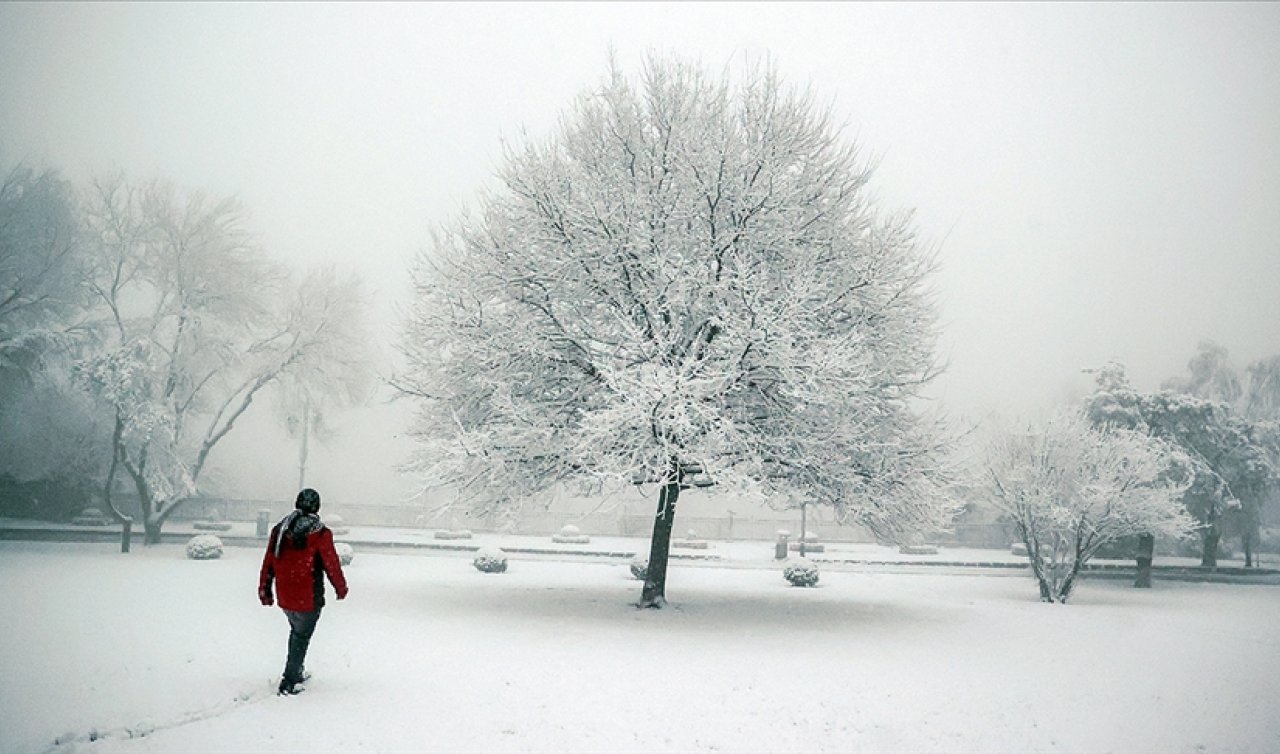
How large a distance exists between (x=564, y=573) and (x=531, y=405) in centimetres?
1183

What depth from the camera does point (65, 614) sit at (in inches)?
555

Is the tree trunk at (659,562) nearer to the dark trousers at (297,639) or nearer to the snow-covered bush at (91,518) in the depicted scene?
the dark trousers at (297,639)

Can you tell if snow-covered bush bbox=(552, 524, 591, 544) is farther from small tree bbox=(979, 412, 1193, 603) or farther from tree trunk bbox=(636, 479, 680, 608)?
tree trunk bbox=(636, 479, 680, 608)

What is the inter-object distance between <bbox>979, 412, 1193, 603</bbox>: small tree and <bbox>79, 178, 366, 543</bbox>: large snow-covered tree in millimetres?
26273

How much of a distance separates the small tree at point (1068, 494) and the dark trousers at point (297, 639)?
64.3ft

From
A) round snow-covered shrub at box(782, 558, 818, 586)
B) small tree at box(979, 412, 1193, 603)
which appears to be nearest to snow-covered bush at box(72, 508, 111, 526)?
round snow-covered shrub at box(782, 558, 818, 586)

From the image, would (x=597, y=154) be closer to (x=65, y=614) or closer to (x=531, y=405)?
(x=531, y=405)

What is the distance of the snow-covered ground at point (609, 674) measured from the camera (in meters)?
8.20

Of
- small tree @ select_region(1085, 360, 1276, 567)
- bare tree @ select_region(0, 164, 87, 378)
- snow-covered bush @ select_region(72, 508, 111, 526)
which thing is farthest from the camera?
snow-covered bush @ select_region(72, 508, 111, 526)

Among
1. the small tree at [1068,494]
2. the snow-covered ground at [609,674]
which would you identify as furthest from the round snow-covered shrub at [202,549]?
Answer: the small tree at [1068,494]

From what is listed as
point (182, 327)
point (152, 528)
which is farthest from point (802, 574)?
point (182, 327)

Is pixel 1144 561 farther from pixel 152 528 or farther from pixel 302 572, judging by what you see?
pixel 152 528

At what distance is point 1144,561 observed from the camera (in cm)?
2955

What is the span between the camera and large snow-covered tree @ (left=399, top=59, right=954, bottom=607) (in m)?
15.1
